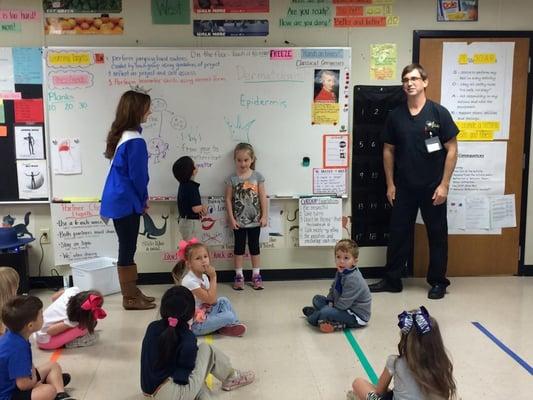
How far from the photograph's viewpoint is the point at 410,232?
4426mm

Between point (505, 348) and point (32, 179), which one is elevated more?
point (32, 179)

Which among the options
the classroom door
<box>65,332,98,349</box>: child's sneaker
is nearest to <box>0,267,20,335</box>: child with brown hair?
<box>65,332,98,349</box>: child's sneaker

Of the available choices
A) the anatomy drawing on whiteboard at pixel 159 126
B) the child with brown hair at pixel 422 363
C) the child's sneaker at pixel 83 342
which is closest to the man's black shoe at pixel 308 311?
the child's sneaker at pixel 83 342

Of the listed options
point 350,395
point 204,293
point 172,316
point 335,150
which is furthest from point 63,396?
point 335,150

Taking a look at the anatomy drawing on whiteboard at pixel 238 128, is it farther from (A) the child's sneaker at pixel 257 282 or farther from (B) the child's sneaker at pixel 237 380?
(B) the child's sneaker at pixel 237 380

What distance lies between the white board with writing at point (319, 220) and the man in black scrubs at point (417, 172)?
472 mm

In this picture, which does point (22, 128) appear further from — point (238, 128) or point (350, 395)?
point (350, 395)

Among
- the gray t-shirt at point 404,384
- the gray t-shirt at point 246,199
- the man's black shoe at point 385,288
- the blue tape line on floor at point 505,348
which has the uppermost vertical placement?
the gray t-shirt at point 246,199

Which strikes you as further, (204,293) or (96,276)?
(96,276)

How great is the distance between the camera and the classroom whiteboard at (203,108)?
434cm

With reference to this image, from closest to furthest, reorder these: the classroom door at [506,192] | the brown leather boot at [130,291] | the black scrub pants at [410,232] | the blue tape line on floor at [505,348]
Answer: the blue tape line on floor at [505,348], the brown leather boot at [130,291], the black scrub pants at [410,232], the classroom door at [506,192]

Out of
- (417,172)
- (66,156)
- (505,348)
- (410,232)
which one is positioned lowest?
(505,348)

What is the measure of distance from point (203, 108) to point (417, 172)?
5.65 feet

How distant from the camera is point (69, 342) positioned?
3.37 metres
